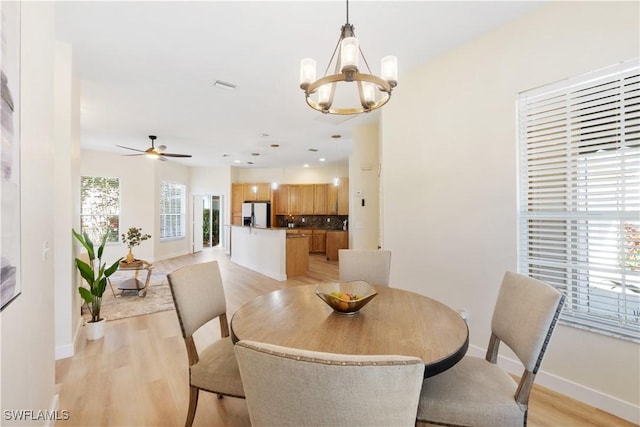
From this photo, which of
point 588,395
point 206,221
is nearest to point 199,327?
point 588,395

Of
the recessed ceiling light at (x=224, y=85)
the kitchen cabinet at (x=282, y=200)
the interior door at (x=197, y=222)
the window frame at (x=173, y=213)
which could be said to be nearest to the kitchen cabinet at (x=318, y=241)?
the kitchen cabinet at (x=282, y=200)

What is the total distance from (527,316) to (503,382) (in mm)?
345

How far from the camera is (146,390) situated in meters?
2.11

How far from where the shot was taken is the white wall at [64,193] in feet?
8.27

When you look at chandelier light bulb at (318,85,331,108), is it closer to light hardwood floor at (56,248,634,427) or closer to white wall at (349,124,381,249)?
light hardwood floor at (56,248,634,427)

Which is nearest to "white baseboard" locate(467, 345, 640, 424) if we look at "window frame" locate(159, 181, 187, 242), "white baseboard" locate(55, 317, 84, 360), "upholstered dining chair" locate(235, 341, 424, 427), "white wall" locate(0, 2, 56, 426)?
"upholstered dining chair" locate(235, 341, 424, 427)

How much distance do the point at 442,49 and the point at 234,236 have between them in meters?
6.38

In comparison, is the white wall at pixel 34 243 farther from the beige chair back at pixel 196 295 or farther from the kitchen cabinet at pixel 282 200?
the kitchen cabinet at pixel 282 200

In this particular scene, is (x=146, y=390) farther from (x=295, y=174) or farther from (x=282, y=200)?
(x=295, y=174)

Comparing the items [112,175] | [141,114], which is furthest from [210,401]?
[112,175]

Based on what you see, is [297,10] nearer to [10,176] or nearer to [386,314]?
[10,176]

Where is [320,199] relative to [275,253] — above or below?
above

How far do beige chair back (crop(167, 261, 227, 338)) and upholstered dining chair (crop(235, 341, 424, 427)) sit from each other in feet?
3.45

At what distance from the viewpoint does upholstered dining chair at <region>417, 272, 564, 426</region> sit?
1.21m
